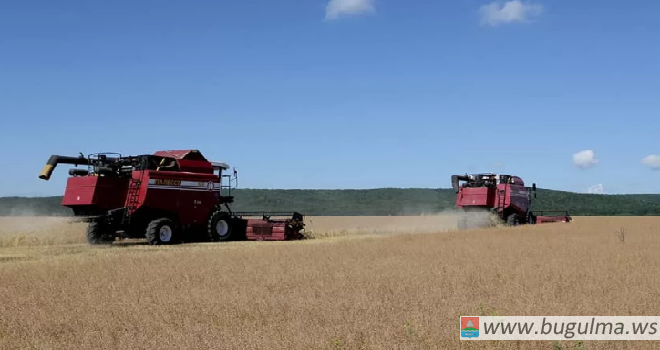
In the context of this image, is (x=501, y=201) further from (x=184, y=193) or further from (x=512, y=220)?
(x=184, y=193)

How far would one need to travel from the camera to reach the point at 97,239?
2638 centimetres

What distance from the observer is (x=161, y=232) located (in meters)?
26.5

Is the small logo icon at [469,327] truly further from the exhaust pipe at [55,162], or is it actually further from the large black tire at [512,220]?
the large black tire at [512,220]

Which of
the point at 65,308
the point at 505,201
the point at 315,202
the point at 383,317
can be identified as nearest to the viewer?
the point at 383,317

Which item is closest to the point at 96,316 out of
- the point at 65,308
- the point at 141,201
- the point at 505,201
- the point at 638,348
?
the point at 65,308

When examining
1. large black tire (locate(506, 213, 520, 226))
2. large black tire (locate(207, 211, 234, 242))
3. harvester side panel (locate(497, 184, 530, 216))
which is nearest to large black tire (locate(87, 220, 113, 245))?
large black tire (locate(207, 211, 234, 242))

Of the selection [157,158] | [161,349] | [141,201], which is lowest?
[161,349]

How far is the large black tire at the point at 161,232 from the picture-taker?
25.9m

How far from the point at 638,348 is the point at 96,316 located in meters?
7.18

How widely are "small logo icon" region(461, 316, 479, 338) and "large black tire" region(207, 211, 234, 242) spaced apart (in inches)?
808

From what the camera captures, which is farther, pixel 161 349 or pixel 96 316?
pixel 96 316

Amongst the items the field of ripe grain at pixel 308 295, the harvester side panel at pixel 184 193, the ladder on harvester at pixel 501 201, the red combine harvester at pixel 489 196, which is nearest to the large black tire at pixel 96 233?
the harvester side panel at pixel 184 193

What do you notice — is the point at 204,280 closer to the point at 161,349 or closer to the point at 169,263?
the point at 169,263

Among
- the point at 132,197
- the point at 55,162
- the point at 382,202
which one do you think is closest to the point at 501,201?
the point at 132,197
